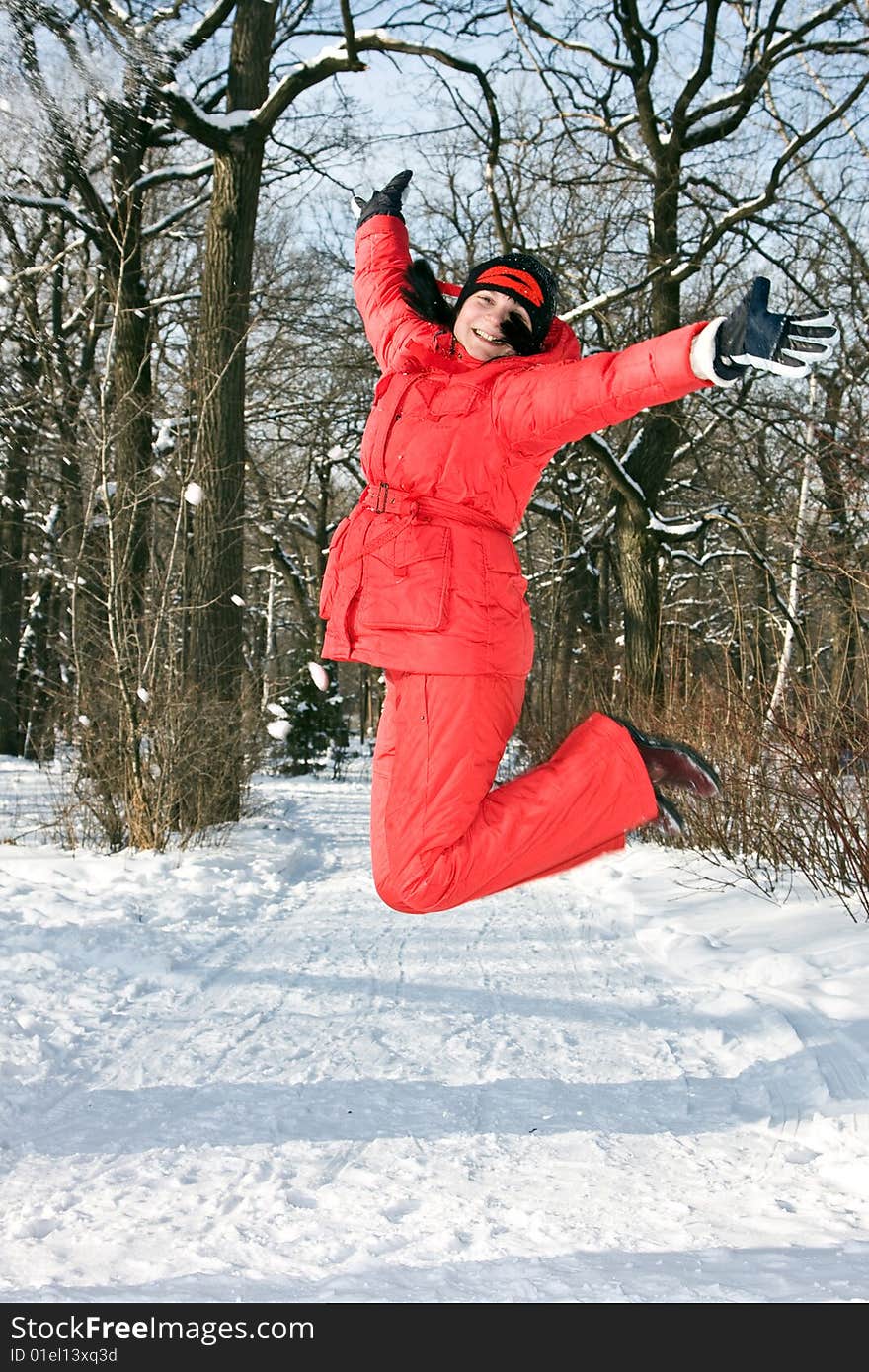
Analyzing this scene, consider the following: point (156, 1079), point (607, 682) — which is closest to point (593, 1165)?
point (156, 1079)

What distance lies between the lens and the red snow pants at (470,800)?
122 inches

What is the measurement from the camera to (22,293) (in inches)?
300

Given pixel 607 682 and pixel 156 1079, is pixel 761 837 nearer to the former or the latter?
pixel 156 1079

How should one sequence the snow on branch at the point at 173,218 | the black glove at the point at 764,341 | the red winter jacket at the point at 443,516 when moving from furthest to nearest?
the snow on branch at the point at 173,218
the red winter jacket at the point at 443,516
the black glove at the point at 764,341

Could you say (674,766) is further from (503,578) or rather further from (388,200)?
(388,200)

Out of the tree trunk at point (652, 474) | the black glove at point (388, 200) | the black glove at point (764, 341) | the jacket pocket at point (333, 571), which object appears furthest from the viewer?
the tree trunk at point (652, 474)

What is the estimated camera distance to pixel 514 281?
10.3 ft

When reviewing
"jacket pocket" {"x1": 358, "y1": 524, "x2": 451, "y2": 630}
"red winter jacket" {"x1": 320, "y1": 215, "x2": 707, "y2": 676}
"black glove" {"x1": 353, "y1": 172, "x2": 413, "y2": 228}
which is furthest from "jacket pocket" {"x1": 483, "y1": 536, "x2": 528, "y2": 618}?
"black glove" {"x1": 353, "y1": 172, "x2": 413, "y2": 228}

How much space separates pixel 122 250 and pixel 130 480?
1.75 meters

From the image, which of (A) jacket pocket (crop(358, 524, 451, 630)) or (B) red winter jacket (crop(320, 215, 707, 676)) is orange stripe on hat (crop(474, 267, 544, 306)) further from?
(A) jacket pocket (crop(358, 524, 451, 630))

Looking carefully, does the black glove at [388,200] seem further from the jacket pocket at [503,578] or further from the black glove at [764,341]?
the black glove at [764,341]

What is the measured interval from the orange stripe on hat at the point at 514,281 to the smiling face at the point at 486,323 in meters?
0.03

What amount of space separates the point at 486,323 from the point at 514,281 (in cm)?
14

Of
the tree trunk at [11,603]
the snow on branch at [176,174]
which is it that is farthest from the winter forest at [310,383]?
the tree trunk at [11,603]
